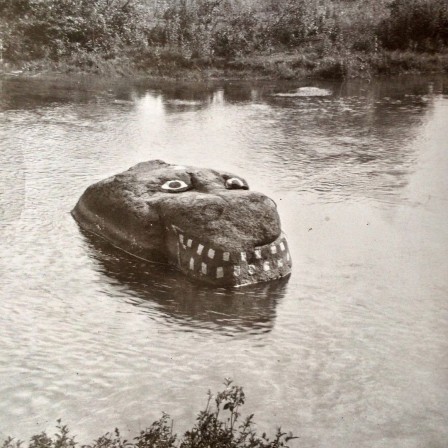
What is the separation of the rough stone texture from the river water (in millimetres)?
246

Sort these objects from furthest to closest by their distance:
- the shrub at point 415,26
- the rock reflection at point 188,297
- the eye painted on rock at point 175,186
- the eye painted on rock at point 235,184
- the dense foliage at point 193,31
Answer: the dense foliage at point 193,31 → the shrub at point 415,26 → the eye painted on rock at point 235,184 → the eye painted on rock at point 175,186 → the rock reflection at point 188,297

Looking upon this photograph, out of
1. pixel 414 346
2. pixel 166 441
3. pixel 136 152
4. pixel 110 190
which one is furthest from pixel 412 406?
pixel 136 152

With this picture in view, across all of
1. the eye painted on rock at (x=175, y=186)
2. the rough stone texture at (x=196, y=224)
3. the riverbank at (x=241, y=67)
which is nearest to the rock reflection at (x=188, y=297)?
the rough stone texture at (x=196, y=224)

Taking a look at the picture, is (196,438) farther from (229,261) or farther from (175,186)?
(175,186)

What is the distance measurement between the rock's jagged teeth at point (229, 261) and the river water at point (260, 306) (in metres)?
0.19

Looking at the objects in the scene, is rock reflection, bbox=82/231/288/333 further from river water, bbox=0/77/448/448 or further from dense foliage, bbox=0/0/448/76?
dense foliage, bbox=0/0/448/76

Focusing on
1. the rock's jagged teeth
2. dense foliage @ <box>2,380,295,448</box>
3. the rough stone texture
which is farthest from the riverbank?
dense foliage @ <box>2,380,295,448</box>

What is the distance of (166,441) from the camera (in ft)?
15.0

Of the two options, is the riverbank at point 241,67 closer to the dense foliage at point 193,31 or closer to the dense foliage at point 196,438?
the dense foliage at point 193,31

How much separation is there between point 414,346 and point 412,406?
1.13m

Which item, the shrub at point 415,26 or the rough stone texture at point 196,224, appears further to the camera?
the shrub at point 415,26

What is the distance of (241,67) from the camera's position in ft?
82.3

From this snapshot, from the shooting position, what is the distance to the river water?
215 inches

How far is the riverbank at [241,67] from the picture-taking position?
72.0 ft
